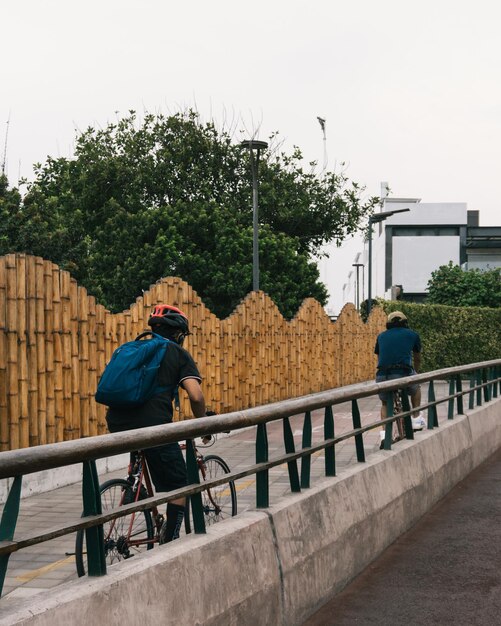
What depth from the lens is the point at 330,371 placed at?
24594 mm

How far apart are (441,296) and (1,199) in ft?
103

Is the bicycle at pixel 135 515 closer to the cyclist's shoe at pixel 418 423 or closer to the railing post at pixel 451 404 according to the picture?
the cyclist's shoe at pixel 418 423

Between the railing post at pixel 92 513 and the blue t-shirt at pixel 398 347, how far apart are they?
8.91m

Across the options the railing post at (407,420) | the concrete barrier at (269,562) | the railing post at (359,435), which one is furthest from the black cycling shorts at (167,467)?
the railing post at (407,420)

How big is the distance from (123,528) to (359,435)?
8.01 feet

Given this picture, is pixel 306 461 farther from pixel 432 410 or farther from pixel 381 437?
pixel 432 410

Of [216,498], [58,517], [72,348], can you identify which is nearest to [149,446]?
[216,498]

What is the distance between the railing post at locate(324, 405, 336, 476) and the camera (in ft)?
21.6

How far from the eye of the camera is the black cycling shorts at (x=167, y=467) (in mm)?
5660

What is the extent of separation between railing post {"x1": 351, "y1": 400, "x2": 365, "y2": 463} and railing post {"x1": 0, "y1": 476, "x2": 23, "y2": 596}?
4308mm

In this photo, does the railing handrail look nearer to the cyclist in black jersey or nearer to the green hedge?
the cyclist in black jersey

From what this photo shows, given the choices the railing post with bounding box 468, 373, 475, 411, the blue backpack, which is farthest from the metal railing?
the railing post with bounding box 468, 373, 475, 411

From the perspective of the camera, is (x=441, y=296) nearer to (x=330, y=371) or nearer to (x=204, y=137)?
(x=204, y=137)

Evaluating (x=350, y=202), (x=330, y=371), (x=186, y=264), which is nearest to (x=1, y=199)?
(x=186, y=264)
